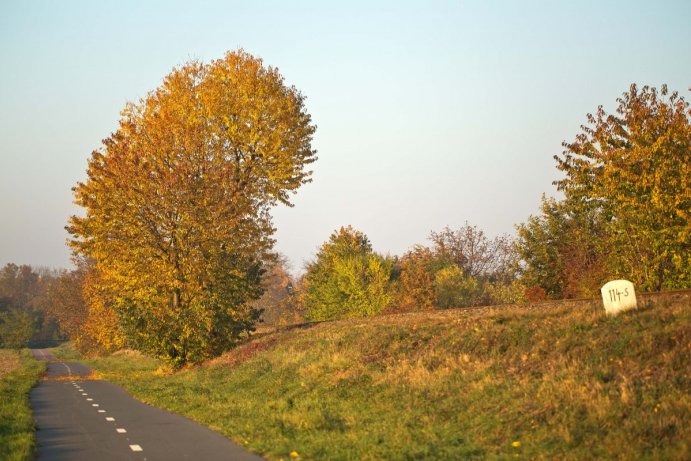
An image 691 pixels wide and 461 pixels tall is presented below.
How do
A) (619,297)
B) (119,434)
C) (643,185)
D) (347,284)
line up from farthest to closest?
(347,284)
(643,185)
(619,297)
(119,434)

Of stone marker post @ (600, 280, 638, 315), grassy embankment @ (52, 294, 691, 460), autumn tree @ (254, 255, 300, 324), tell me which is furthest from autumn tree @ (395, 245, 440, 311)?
stone marker post @ (600, 280, 638, 315)

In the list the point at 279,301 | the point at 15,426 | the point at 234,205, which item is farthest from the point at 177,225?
the point at 279,301

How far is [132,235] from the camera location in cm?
3488

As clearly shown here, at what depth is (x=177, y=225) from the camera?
34875 millimetres

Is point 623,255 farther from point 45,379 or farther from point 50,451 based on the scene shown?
point 45,379

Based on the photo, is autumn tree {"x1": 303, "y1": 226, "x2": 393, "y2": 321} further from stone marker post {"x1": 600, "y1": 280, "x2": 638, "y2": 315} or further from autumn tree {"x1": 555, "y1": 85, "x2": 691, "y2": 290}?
stone marker post {"x1": 600, "y1": 280, "x2": 638, "y2": 315}

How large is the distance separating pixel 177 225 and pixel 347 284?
3051 cm

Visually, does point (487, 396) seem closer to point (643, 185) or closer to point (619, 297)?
point (619, 297)

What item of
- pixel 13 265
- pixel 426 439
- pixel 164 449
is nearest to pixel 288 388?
pixel 164 449

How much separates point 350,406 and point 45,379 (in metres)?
25.6

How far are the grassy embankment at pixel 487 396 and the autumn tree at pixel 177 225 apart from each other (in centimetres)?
1183

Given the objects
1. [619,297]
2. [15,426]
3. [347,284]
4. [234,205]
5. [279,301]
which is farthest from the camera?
[279,301]

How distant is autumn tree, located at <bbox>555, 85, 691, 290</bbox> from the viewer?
27.5 metres

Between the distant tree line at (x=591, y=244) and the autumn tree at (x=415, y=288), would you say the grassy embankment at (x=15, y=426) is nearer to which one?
the distant tree line at (x=591, y=244)
